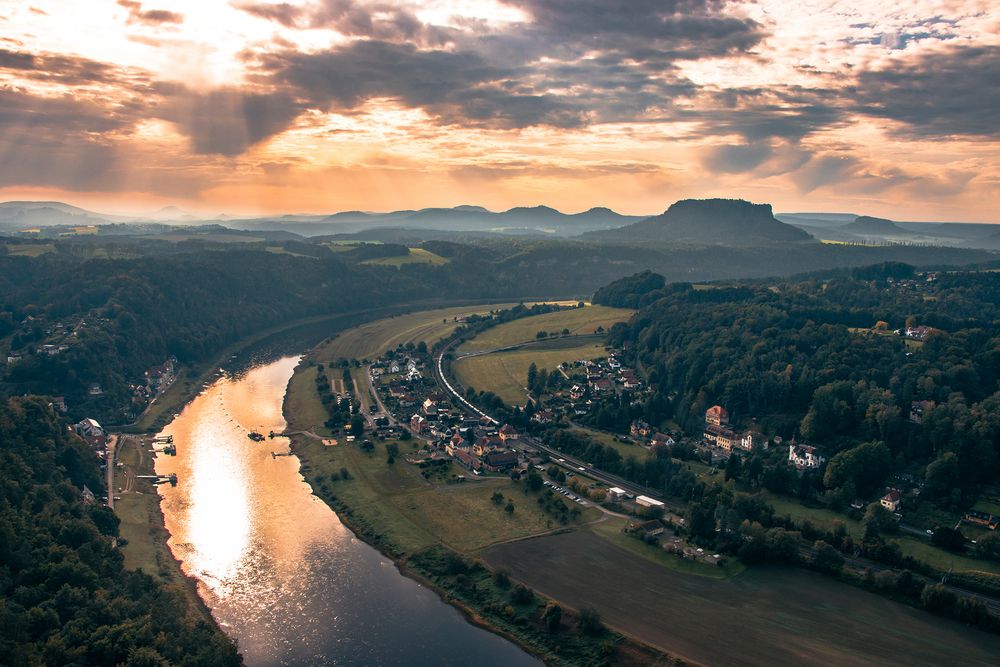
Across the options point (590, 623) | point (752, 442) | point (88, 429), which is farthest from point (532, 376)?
point (590, 623)

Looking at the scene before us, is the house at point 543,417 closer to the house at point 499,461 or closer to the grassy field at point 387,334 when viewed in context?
the house at point 499,461

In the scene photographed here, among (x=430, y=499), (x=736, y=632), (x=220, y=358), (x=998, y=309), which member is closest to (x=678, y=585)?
(x=736, y=632)

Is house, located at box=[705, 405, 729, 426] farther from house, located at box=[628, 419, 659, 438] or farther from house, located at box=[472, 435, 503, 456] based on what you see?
house, located at box=[472, 435, 503, 456]

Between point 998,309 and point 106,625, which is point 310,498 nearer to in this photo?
point 106,625

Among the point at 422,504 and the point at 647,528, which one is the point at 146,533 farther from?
the point at 647,528

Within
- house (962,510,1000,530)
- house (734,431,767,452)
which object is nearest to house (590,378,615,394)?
house (734,431,767,452)

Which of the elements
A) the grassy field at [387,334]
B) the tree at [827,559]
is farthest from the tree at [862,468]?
the grassy field at [387,334]

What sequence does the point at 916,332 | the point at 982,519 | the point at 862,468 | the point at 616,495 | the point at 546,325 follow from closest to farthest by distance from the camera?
the point at 982,519
the point at 616,495
the point at 862,468
the point at 916,332
the point at 546,325
